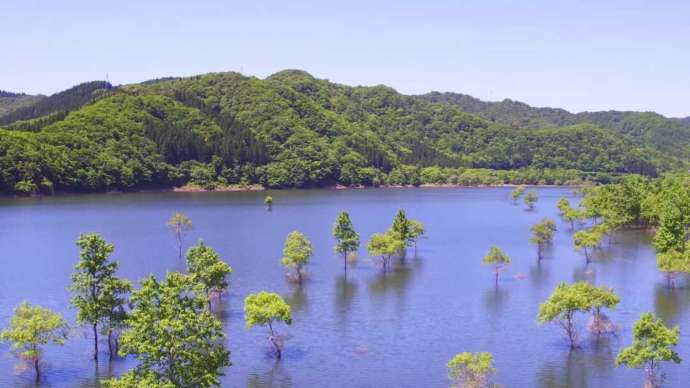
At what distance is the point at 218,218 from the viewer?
14712 centimetres

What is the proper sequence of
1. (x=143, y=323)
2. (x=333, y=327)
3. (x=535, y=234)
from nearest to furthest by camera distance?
1. (x=143, y=323)
2. (x=333, y=327)
3. (x=535, y=234)

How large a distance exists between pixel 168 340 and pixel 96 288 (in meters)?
20.8

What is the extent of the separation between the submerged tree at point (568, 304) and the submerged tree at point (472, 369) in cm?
1402

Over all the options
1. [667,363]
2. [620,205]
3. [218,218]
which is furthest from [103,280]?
[620,205]

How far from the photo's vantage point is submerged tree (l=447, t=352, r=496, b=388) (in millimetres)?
44562

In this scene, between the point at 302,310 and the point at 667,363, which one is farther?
the point at 302,310

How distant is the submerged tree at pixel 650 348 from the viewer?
A: 46.0 meters

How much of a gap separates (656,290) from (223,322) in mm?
51707

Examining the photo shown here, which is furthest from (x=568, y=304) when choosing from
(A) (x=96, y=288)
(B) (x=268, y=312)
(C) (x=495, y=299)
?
(A) (x=96, y=288)

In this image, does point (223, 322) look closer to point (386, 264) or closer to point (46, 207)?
point (386, 264)

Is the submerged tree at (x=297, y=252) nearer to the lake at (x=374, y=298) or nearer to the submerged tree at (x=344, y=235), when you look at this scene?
the lake at (x=374, y=298)

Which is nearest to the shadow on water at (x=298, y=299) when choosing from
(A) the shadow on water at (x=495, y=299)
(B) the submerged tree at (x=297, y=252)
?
(B) the submerged tree at (x=297, y=252)

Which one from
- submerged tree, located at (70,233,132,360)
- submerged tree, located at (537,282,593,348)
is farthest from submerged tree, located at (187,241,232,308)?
submerged tree, located at (537,282,593,348)

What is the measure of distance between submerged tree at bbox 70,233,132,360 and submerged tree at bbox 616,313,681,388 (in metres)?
38.5
